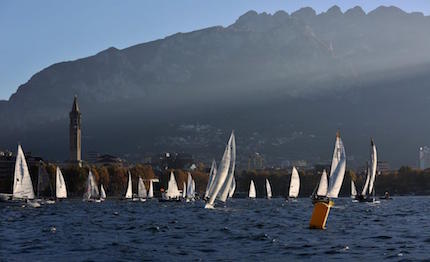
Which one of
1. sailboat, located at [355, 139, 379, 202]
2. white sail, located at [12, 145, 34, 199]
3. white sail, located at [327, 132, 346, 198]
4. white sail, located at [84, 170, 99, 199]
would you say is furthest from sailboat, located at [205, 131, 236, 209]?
white sail, located at [84, 170, 99, 199]

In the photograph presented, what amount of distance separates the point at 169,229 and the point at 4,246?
20.6 metres

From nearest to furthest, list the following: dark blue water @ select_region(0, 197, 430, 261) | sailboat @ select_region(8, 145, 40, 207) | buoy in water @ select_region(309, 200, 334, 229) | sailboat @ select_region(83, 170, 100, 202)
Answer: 1. dark blue water @ select_region(0, 197, 430, 261)
2. buoy in water @ select_region(309, 200, 334, 229)
3. sailboat @ select_region(8, 145, 40, 207)
4. sailboat @ select_region(83, 170, 100, 202)

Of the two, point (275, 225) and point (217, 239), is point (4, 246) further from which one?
point (275, 225)

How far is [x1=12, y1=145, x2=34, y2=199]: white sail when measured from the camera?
13712cm

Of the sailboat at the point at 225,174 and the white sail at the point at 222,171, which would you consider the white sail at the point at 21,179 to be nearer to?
the sailboat at the point at 225,174

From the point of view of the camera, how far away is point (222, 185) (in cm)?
10494

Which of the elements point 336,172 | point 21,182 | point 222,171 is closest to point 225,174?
point 222,171

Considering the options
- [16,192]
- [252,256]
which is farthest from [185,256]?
[16,192]

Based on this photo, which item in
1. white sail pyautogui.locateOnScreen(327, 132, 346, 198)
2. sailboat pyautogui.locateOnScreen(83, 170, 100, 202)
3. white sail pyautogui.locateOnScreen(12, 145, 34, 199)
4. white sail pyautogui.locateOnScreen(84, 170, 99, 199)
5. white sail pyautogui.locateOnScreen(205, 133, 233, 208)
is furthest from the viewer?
white sail pyautogui.locateOnScreen(84, 170, 99, 199)

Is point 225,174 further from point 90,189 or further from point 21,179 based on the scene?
point 90,189

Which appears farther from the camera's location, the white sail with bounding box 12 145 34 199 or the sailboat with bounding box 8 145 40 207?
the sailboat with bounding box 8 145 40 207

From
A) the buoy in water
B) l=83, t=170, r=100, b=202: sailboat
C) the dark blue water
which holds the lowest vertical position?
the dark blue water

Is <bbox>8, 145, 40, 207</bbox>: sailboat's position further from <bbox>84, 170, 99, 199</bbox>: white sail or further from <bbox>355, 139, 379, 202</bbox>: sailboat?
<bbox>355, 139, 379, 202</bbox>: sailboat

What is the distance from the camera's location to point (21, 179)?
13950 centimetres
